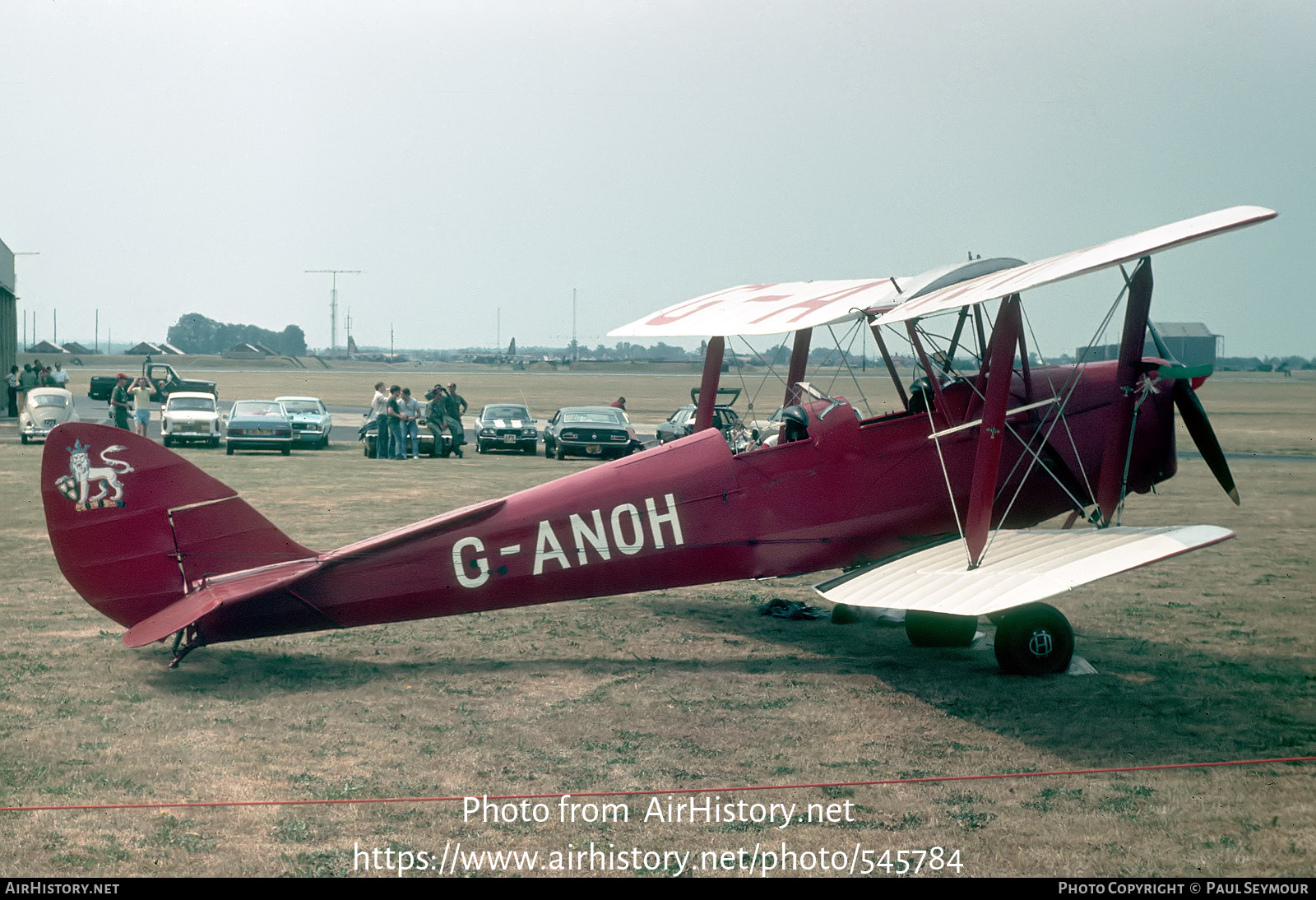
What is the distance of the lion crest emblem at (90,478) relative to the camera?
23.2 ft

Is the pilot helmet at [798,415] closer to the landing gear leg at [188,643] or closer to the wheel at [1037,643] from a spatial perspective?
the wheel at [1037,643]

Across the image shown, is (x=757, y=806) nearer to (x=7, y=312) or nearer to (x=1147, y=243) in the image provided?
(x=1147, y=243)

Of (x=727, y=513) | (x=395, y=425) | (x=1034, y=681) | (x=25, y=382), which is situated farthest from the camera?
(x=25, y=382)

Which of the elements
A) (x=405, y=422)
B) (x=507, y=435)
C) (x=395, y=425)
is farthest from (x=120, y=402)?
(x=507, y=435)

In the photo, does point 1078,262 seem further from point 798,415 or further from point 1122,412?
point 798,415

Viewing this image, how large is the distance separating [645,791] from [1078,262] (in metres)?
3.99

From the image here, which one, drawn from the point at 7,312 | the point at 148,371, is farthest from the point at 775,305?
the point at 7,312

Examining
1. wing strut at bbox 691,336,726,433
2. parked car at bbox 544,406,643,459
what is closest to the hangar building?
parked car at bbox 544,406,643,459

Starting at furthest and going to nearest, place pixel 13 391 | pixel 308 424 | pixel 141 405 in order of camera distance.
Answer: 1. pixel 13 391
2. pixel 308 424
3. pixel 141 405

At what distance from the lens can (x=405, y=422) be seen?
86.5ft

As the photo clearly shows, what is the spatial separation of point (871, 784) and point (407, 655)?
3.89m

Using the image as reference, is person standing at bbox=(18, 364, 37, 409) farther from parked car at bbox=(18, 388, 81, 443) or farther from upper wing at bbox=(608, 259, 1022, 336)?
upper wing at bbox=(608, 259, 1022, 336)

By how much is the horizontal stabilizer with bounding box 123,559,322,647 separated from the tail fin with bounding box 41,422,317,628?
114 mm

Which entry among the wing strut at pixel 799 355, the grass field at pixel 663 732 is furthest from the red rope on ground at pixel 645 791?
the wing strut at pixel 799 355
